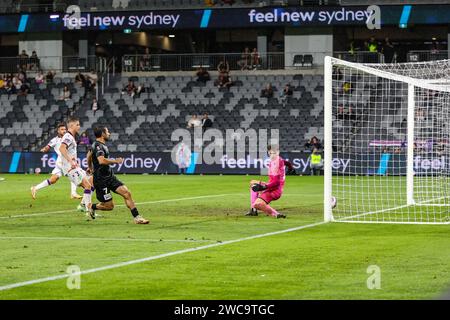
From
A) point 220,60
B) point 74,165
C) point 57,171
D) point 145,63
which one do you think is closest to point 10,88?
point 145,63

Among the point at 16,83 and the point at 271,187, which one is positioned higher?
the point at 16,83

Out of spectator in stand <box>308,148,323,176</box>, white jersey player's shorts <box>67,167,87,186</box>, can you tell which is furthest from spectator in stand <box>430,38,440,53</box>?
white jersey player's shorts <box>67,167,87,186</box>

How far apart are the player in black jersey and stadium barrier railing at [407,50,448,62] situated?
Answer: 110 ft

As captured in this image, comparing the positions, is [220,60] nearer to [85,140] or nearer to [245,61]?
[245,61]

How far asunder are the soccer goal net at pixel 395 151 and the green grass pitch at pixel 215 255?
1.89 m

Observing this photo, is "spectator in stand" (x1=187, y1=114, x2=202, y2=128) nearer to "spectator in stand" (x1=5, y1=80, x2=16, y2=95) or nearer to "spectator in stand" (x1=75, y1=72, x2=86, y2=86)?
"spectator in stand" (x1=75, y1=72, x2=86, y2=86)

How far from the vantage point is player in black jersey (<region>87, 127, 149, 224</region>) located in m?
20.4

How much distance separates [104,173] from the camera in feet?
68.2

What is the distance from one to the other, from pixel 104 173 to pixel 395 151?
85.2ft

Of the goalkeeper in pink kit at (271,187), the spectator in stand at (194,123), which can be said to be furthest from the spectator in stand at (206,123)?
the goalkeeper in pink kit at (271,187)

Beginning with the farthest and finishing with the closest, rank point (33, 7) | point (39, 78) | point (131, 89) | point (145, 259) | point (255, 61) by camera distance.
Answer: point (33, 7)
point (39, 78)
point (255, 61)
point (131, 89)
point (145, 259)

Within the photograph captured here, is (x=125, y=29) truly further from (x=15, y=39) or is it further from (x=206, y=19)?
(x=15, y=39)

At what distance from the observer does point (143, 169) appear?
166 feet
